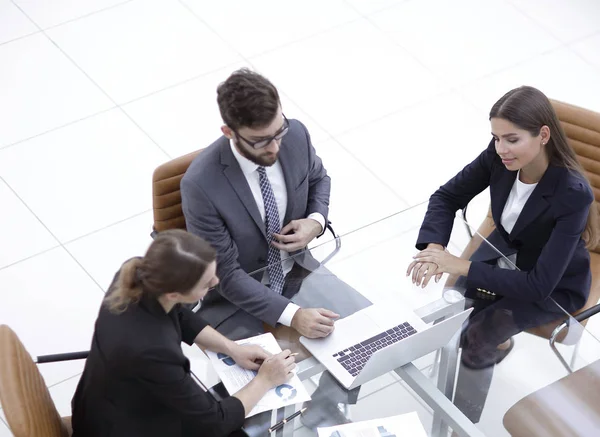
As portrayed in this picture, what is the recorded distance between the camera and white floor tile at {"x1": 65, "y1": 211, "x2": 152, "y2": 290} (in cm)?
420

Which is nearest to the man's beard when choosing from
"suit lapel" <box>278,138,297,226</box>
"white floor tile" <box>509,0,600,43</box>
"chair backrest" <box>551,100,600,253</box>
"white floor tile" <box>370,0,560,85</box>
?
"suit lapel" <box>278,138,297,226</box>

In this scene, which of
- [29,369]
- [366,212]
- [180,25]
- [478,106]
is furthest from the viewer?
[180,25]

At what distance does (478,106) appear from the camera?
5066 mm

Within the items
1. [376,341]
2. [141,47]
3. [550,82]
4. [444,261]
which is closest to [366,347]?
[376,341]

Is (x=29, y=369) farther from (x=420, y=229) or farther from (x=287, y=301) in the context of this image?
(x=420, y=229)

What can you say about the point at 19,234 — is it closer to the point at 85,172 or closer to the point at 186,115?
the point at 85,172

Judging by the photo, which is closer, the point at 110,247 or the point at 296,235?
the point at 296,235

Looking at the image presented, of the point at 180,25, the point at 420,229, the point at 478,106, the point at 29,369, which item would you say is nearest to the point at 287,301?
the point at 420,229

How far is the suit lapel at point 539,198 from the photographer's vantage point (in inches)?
123

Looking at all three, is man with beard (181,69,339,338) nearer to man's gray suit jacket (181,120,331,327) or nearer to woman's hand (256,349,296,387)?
man's gray suit jacket (181,120,331,327)

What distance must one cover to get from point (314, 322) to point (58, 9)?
3488mm

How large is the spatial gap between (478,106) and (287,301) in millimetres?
2479

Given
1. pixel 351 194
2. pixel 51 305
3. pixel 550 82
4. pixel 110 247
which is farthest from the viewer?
pixel 550 82

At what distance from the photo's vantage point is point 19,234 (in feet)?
14.2
